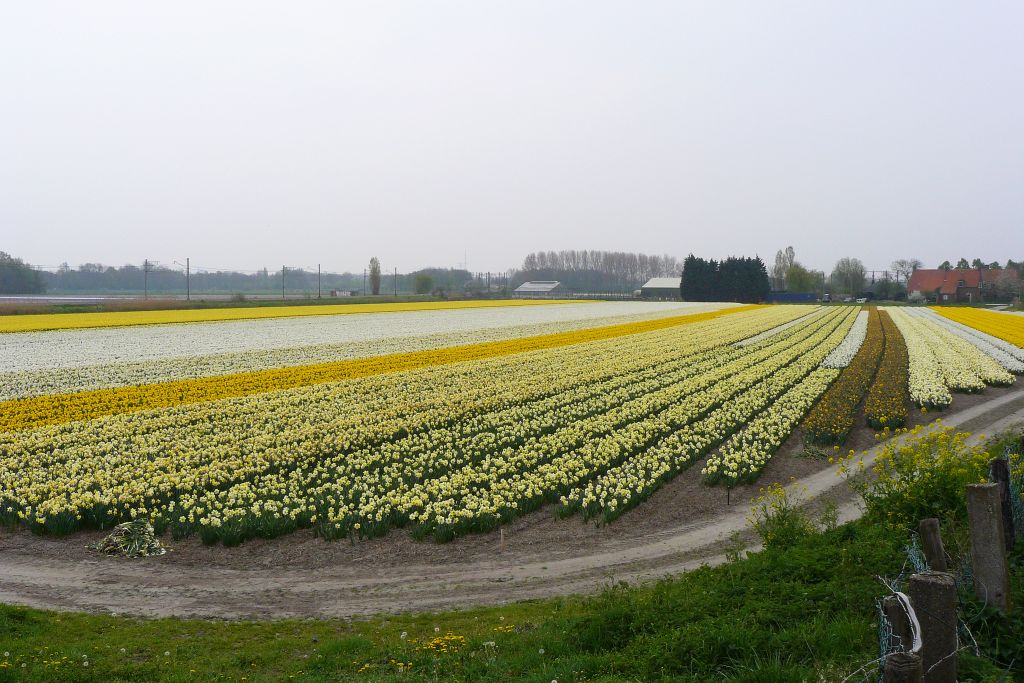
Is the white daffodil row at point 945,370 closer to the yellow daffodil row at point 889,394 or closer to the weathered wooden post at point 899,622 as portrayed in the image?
the yellow daffodil row at point 889,394

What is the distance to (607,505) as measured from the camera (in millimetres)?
12844

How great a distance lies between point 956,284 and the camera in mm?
134125

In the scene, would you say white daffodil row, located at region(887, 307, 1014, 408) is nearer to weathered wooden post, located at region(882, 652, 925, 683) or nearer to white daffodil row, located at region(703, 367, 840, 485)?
white daffodil row, located at region(703, 367, 840, 485)

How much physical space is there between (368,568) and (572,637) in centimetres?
443

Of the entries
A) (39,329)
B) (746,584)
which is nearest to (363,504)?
(746,584)

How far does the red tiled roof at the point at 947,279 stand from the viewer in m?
135

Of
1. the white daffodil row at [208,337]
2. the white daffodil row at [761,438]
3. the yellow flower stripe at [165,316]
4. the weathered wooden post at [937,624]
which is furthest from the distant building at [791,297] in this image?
the weathered wooden post at [937,624]

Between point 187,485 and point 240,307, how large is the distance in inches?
2570

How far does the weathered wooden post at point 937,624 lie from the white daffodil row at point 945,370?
19.6 metres

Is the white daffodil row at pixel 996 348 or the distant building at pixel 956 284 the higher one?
the distant building at pixel 956 284

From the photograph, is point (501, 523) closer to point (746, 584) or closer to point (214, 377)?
point (746, 584)

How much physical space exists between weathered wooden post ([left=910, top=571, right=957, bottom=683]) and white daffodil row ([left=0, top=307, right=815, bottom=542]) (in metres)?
8.89

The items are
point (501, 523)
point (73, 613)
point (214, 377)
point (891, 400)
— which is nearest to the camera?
point (73, 613)

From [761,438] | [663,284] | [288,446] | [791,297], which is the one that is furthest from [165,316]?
[663,284]
